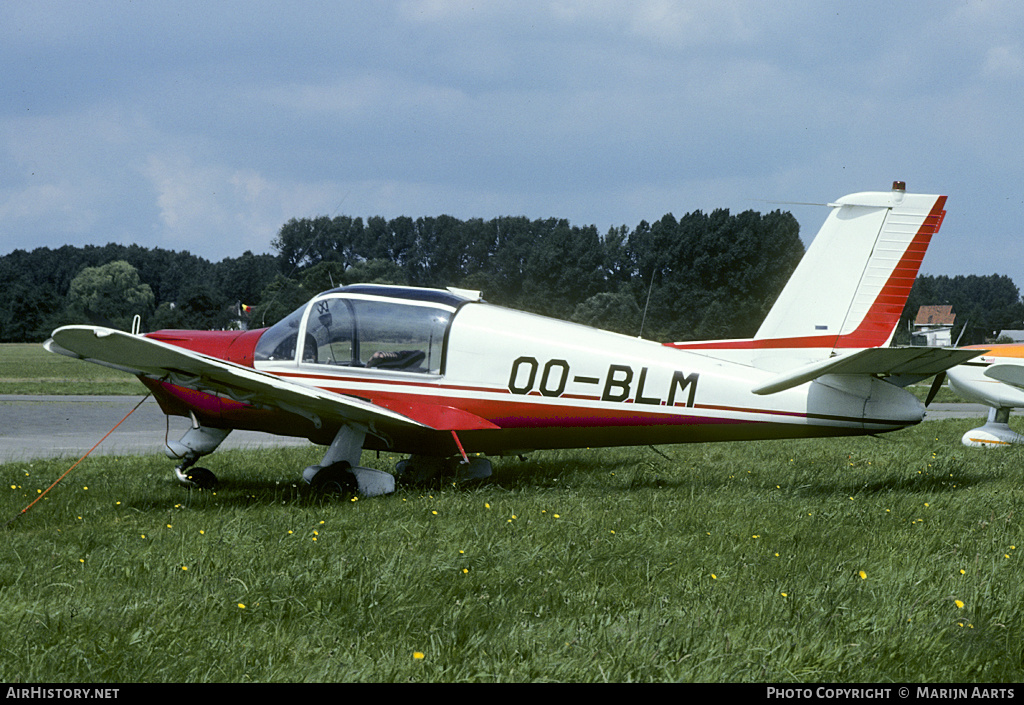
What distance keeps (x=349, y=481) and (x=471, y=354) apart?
1547mm

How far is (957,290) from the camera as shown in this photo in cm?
13675

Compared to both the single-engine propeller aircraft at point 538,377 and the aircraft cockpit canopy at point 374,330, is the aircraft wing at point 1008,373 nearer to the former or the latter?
the single-engine propeller aircraft at point 538,377

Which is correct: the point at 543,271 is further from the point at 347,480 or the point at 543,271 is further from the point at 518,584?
the point at 518,584

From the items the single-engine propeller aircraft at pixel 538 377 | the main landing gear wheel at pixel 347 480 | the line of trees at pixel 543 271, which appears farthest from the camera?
the line of trees at pixel 543 271

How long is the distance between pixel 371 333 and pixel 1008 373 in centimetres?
741

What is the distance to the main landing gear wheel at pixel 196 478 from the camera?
7375 millimetres

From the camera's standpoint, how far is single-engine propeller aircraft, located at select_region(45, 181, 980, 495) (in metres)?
6.70

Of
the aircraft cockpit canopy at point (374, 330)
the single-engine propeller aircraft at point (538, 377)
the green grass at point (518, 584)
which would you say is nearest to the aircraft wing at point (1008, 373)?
the green grass at point (518, 584)

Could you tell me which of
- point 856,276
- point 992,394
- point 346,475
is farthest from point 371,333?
point 992,394

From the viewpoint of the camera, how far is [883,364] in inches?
246

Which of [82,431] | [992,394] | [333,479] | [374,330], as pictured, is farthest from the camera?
[82,431]

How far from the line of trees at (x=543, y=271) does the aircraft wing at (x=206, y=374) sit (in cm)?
4832

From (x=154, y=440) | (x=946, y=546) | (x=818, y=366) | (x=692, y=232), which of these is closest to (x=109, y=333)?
(x=818, y=366)
